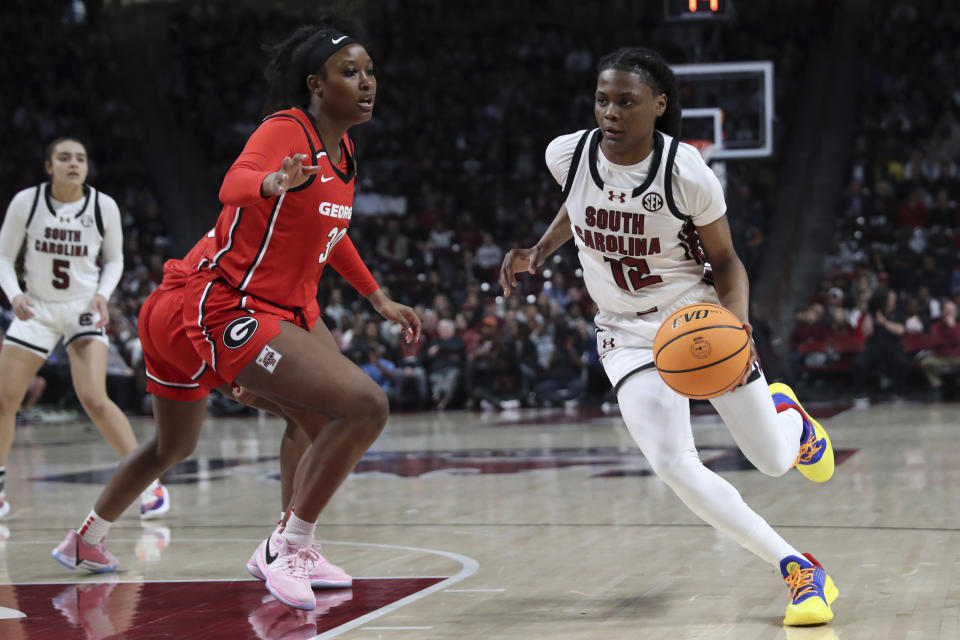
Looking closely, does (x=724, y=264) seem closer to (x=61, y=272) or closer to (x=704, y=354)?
(x=704, y=354)

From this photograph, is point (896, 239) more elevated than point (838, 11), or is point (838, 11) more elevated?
point (838, 11)

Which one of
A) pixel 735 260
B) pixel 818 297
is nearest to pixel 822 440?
pixel 735 260

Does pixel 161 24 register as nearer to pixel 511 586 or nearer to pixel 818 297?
pixel 818 297

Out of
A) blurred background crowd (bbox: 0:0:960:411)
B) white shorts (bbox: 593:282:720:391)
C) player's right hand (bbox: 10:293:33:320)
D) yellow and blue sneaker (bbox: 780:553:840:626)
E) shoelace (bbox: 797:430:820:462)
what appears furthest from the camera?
blurred background crowd (bbox: 0:0:960:411)

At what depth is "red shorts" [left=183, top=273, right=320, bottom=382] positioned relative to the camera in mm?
4184

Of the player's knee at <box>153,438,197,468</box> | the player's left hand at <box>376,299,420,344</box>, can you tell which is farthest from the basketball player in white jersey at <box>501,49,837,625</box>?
the player's knee at <box>153,438,197,468</box>

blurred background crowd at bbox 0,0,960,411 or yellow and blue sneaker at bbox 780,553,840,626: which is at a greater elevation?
blurred background crowd at bbox 0,0,960,411

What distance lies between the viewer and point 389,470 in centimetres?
862

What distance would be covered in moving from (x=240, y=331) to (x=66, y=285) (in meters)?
3.05

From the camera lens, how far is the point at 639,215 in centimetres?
419

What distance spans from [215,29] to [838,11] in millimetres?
11736

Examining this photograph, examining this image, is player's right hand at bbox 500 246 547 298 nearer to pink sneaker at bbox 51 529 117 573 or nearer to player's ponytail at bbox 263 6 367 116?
player's ponytail at bbox 263 6 367 116

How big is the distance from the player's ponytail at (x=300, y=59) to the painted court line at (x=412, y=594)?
182 cm

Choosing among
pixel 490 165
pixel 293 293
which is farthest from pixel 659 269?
pixel 490 165
